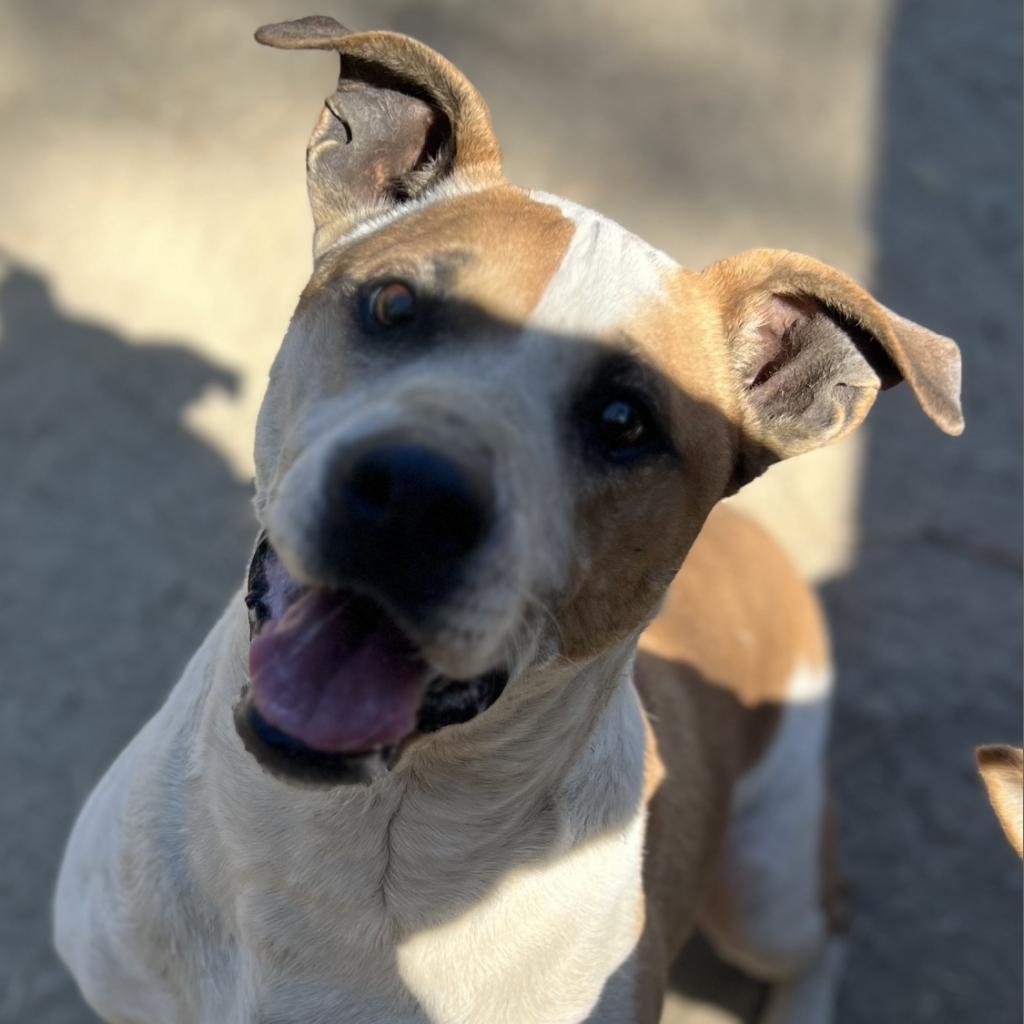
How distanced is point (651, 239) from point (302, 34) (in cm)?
346

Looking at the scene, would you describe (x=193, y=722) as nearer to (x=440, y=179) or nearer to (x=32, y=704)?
(x=440, y=179)

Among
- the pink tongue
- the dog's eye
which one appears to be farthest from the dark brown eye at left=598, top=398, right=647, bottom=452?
the pink tongue

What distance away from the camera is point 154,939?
2662mm

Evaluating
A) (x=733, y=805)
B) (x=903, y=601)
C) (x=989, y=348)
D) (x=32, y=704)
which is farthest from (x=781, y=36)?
(x=32, y=704)

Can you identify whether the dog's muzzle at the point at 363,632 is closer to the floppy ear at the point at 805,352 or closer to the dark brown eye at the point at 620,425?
the dark brown eye at the point at 620,425

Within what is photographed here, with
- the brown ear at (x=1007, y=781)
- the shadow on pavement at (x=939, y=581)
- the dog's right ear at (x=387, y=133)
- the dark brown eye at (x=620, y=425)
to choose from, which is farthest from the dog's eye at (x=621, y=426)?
the shadow on pavement at (x=939, y=581)

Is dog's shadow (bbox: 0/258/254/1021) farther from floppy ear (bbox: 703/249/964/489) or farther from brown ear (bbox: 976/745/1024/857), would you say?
brown ear (bbox: 976/745/1024/857)

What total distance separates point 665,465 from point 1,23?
15.1 ft

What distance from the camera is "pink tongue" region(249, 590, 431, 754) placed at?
2.11 metres

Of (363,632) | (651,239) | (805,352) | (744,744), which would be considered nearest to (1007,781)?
(805,352)

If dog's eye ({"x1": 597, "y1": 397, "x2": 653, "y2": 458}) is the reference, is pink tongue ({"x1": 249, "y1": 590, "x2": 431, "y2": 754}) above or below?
below

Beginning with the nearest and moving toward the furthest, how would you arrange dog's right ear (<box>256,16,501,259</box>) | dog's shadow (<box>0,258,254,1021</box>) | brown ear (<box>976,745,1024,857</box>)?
brown ear (<box>976,745,1024,857</box>) → dog's right ear (<box>256,16,501,259</box>) → dog's shadow (<box>0,258,254,1021</box>)

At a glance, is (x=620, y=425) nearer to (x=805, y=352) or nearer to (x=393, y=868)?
(x=805, y=352)

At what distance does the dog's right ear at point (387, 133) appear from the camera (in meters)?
2.57
